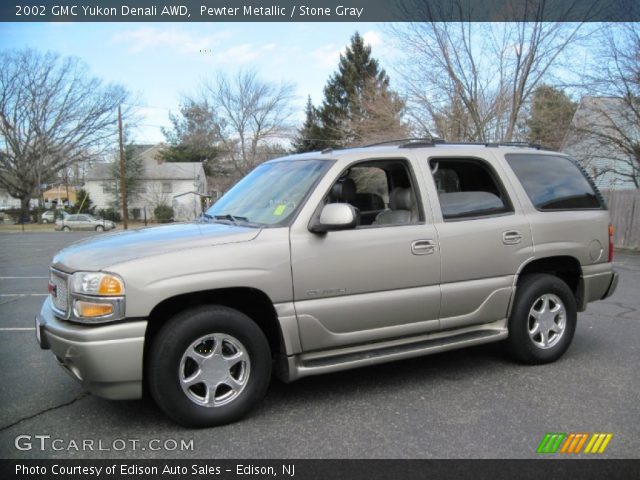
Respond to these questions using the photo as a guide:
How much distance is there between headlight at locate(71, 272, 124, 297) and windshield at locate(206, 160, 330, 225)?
3.74ft

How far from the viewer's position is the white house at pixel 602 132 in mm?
17578

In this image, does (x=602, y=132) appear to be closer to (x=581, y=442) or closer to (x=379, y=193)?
(x=379, y=193)

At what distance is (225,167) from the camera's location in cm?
5647

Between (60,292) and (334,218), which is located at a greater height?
(334,218)

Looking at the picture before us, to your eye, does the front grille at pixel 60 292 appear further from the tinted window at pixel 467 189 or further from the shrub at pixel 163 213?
the shrub at pixel 163 213

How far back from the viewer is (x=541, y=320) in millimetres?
4762

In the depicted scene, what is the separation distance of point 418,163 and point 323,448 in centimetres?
235

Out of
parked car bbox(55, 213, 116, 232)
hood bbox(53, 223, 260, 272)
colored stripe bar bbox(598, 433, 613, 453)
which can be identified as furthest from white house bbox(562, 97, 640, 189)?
parked car bbox(55, 213, 116, 232)

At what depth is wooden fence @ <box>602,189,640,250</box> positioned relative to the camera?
16.5 meters

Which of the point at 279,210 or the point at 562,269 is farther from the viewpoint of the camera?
the point at 562,269

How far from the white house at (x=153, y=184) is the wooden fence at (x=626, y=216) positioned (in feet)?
147

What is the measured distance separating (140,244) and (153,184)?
5849cm

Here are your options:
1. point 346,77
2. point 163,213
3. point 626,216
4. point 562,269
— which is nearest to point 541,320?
point 562,269

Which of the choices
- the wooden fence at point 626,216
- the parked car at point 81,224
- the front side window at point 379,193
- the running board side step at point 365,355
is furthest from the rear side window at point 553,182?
the parked car at point 81,224
